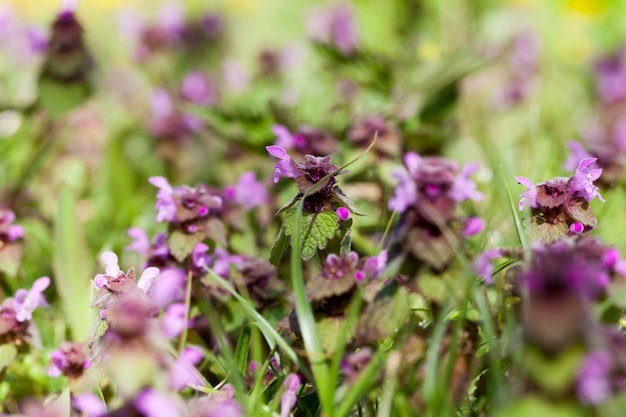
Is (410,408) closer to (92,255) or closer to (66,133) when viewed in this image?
(92,255)

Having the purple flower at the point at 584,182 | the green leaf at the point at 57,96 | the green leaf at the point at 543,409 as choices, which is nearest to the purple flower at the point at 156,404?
the green leaf at the point at 543,409

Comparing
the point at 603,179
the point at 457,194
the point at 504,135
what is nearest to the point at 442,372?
the point at 457,194

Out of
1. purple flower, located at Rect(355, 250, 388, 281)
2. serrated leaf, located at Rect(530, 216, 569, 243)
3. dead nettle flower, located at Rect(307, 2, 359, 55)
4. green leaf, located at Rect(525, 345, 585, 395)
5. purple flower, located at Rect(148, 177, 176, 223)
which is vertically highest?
green leaf, located at Rect(525, 345, 585, 395)

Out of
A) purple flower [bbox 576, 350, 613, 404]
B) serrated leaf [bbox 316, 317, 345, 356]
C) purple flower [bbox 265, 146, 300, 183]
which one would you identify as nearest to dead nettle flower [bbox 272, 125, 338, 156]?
purple flower [bbox 265, 146, 300, 183]

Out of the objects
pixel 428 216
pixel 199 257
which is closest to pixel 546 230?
pixel 428 216

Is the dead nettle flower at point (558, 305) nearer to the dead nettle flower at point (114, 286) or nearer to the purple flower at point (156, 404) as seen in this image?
the purple flower at point (156, 404)

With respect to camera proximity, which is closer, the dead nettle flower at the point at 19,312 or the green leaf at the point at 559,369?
the green leaf at the point at 559,369

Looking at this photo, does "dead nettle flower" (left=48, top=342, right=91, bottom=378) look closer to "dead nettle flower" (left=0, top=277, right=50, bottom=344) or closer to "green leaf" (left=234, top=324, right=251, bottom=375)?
"dead nettle flower" (left=0, top=277, right=50, bottom=344)
